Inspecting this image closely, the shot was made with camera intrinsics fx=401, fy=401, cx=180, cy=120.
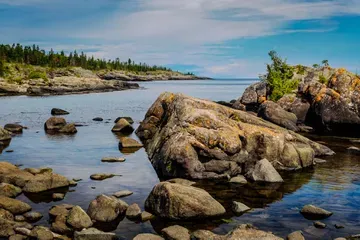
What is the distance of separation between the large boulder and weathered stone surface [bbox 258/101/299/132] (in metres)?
A: 14.6

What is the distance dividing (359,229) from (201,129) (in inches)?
492

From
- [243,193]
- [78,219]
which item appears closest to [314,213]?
[243,193]

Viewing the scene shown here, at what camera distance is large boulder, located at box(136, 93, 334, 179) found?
25480 millimetres

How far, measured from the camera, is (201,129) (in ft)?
88.7

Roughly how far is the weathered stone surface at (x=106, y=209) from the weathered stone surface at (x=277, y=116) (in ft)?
103

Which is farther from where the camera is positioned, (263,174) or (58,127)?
(58,127)

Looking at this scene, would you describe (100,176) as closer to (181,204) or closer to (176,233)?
(181,204)

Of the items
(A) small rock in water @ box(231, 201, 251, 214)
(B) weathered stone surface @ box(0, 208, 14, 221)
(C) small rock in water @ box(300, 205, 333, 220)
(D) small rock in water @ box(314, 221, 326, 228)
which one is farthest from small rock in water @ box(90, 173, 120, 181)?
(D) small rock in water @ box(314, 221, 326, 228)

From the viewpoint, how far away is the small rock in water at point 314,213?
1827cm

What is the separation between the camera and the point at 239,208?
19062 mm

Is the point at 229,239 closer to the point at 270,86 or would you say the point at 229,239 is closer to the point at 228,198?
the point at 228,198

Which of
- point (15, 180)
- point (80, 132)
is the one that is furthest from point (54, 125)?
point (15, 180)

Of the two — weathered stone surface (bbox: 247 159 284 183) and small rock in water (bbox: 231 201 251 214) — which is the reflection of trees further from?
weathered stone surface (bbox: 247 159 284 183)

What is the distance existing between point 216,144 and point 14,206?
13140mm
